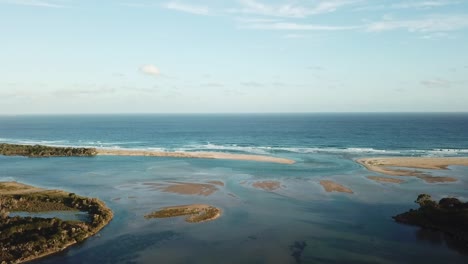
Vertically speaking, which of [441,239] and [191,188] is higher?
[191,188]

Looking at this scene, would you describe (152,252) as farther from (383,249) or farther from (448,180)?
(448,180)

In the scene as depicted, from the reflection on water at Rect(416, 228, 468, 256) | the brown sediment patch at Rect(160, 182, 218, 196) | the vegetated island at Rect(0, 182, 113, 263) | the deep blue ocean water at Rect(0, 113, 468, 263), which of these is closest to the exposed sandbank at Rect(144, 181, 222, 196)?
the brown sediment patch at Rect(160, 182, 218, 196)

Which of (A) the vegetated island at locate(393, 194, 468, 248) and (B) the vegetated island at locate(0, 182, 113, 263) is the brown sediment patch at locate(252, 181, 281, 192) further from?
(B) the vegetated island at locate(0, 182, 113, 263)

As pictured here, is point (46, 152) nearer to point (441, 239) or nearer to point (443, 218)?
point (443, 218)

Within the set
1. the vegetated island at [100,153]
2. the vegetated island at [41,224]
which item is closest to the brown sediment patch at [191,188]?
the vegetated island at [41,224]

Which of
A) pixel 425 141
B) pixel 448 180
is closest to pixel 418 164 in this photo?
pixel 448 180

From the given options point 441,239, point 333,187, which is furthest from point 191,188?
point 441,239
